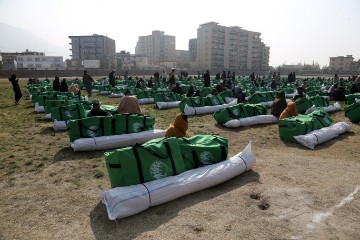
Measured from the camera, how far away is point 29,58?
93.6 meters

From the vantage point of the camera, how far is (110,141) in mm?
7562

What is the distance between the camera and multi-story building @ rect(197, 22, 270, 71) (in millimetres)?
105312

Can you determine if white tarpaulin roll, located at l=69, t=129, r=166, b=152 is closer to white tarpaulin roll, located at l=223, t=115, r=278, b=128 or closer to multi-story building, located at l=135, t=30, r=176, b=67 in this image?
white tarpaulin roll, located at l=223, t=115, r=278, b=128

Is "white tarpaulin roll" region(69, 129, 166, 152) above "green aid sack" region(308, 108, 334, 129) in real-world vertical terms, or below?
below

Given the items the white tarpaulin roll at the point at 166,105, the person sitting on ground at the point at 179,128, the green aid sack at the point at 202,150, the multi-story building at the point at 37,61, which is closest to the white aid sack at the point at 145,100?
the white tarpaulin roll at the point at 166,105

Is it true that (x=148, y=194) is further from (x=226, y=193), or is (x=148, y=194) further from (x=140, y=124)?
(x=140, y=124)

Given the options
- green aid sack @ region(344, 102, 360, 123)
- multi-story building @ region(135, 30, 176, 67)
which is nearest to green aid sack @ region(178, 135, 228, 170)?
green aid sack @ region(344, 102, 360, 123)

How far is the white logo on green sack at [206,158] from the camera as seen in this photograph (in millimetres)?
5277

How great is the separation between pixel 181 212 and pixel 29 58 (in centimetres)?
10489

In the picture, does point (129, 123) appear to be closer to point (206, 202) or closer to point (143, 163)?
point (143, 163)

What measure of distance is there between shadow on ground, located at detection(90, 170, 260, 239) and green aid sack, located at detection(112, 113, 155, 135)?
3.55 m

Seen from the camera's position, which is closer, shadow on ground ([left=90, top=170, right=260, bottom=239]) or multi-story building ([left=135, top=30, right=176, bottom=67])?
shadow on ground ([left=90, top=170, right=260, bottom=239])

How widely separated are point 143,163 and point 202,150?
4.19 feet

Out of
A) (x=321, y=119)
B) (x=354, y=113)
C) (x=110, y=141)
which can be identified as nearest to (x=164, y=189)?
(x=110, y=141)
